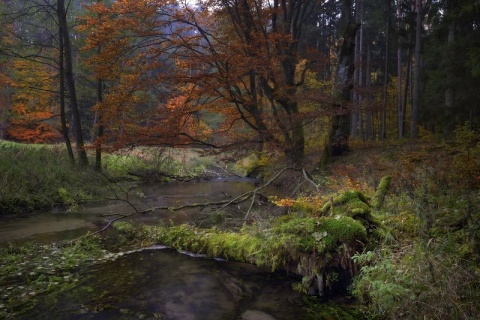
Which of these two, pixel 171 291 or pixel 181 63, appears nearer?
pixel 171 291

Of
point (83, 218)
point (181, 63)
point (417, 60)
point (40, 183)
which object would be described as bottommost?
point (83, 218)

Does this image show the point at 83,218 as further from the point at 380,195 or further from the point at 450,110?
the point at 450,110

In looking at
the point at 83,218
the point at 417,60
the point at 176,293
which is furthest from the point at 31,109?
the point at 176,293

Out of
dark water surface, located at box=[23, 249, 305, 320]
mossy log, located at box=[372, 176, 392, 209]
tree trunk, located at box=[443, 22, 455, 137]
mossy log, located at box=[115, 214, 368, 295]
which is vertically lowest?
dark water surface, located at box=[23, 249, 305, 320]

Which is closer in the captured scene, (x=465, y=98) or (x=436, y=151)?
(x=436, y=151)

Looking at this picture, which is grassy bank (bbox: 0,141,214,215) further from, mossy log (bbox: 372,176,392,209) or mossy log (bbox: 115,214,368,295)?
mossy log (bbox: 372,176,392,209)

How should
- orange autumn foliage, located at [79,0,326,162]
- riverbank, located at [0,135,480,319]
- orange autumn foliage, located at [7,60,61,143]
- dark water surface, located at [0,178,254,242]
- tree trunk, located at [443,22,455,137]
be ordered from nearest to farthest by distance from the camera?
riverbank, located at [0,135,480,319], dark water surface, located at [0,178,254,242], orange autumn foliage, located at [79,0,326,162], tree trunk, located at [443,22,455,137], orange autumn foliage, located at [7,60,61,143]

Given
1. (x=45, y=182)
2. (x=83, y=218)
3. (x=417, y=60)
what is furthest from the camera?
(x=417, y=60)

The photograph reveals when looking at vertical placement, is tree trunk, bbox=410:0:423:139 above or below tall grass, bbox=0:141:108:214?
above

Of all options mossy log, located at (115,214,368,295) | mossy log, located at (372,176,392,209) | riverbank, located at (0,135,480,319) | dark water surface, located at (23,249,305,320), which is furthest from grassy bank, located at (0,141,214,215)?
mossy log, located at (372,176,392,209)

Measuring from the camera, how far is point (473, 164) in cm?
783

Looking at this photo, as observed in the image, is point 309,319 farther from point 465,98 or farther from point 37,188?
point 465,98

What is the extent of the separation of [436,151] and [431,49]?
36.5 ft

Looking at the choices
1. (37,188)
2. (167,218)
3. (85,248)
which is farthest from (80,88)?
(85,248)
